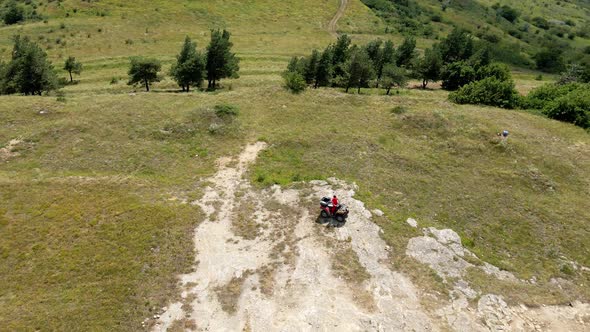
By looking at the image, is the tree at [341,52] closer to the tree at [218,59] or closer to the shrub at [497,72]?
the tree at [218,59]

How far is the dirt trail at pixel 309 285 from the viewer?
22.4m

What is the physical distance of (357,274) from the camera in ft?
83.8

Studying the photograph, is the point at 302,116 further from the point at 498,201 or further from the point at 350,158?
the point at 498,201

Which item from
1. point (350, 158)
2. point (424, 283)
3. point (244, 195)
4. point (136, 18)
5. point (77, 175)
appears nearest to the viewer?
point (424, 283)

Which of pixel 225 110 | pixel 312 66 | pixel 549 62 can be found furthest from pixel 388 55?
pixel 549 62

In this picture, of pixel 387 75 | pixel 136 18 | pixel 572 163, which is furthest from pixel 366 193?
pixel 136 18

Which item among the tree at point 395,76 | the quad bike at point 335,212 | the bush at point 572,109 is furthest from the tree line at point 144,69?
the bush at point 572,109

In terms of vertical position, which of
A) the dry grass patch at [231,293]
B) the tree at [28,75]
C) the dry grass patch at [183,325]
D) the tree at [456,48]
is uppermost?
the tree at [456,48]

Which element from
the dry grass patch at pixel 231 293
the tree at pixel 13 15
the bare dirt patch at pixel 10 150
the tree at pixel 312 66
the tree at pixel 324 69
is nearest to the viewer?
the dry grass patch at pixel 231 293

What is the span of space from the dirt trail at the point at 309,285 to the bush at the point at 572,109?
122ft

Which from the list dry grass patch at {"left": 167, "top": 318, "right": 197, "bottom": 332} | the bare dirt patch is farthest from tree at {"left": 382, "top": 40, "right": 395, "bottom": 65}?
dry grass patch at {"left": 167, "top": 318, "right": 197, "bottom": 332}

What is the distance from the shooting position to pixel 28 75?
57.6 metres

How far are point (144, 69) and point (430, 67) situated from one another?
58327 mm

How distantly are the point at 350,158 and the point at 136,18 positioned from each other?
341ft
